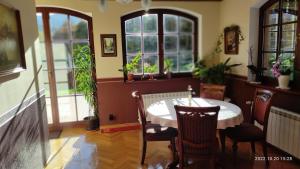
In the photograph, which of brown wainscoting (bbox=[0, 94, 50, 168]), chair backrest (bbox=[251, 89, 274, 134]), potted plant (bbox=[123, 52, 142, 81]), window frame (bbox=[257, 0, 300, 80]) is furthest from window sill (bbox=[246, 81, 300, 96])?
brown wainscoting (bbox=[0, 94, 50, 168])

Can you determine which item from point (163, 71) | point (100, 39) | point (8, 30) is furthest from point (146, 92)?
point (8, 30)

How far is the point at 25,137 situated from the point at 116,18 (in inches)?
98.7

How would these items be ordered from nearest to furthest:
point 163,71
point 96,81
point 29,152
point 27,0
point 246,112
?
point 29,152 → point 27,0 → point 246,112 → point 96,81 → point 163,71

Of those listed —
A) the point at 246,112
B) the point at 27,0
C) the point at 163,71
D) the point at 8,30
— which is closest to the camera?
the point at 8,30

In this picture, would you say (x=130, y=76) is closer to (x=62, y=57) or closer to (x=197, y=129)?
(x=62, y=57)

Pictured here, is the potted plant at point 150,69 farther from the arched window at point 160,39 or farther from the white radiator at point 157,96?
the white radiator at point 157,96

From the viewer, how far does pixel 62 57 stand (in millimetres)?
4254

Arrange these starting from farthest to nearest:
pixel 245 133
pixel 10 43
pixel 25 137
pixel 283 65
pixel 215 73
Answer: pixel 215 73, pixel 283 65, pixel 245 133, pixel 25 137, pixel 10 43

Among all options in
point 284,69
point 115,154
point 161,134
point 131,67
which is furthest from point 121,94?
point 284,69

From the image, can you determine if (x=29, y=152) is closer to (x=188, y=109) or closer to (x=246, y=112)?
(x=188, y=109)

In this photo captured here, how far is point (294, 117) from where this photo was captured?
2799 mm

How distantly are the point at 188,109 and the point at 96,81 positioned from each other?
2.41 meters

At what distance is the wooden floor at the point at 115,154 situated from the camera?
293cm

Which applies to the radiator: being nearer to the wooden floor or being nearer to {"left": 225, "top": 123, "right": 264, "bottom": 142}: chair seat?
the wooden floor
